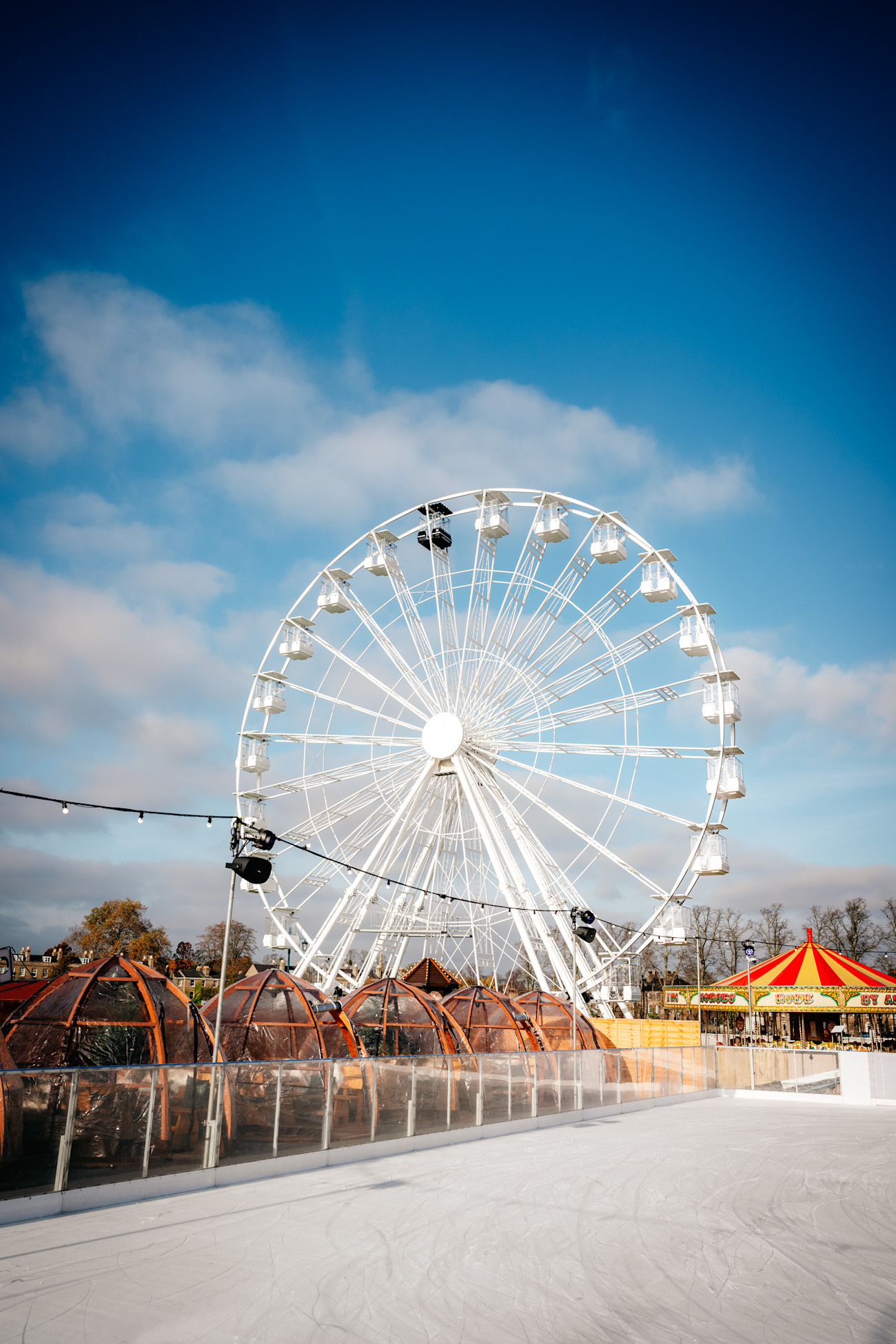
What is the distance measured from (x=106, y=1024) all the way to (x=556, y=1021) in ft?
62.2

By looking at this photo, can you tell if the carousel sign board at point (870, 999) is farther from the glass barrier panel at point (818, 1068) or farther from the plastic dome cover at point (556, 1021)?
the plastic dome cover at point (556, 1021)

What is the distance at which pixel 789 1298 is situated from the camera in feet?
28.1

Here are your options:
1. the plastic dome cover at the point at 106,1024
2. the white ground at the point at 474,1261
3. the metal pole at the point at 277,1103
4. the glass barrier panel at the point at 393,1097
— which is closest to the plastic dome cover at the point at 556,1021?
the glass barrier panel at the point at 393,1097

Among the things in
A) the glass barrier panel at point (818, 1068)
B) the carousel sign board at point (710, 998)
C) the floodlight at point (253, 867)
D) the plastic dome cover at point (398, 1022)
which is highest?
the floodlight at point (253, 867)

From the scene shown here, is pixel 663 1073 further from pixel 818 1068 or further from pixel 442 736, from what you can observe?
pixel 442 736

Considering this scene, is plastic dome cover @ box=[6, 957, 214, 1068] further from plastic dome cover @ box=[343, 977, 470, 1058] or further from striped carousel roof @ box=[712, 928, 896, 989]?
striped carousel roof @ box=[712, 928, 896, 989]

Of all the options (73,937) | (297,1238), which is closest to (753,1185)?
(297,1238)

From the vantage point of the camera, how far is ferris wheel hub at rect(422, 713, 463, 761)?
3183cm

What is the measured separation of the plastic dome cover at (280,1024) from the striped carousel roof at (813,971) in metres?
29.2

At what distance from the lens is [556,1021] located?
31.1 metres

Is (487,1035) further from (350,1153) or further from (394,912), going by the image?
(350,1153)

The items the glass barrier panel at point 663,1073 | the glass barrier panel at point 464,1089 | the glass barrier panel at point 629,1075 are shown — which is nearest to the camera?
the glass barrier panel at point 464,1089

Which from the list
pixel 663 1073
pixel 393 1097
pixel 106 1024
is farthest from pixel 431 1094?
pixel 663 1073

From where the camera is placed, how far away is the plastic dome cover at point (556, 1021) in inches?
1182
